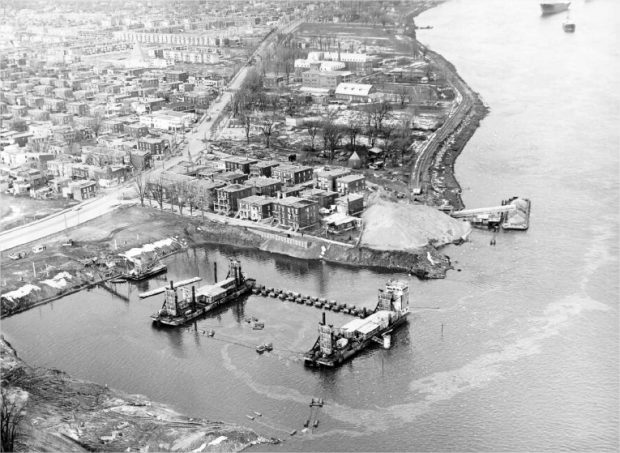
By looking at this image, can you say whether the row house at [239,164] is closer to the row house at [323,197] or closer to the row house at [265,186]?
the row house at [265,186]

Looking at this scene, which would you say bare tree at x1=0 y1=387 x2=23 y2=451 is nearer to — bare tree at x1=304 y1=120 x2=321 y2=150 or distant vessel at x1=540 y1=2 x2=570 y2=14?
bare tree at x1=304 y1=120 x2=321 y2=150

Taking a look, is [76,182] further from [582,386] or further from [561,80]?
[561,80]

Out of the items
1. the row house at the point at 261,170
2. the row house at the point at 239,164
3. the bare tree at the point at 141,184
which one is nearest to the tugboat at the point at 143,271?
the bare tree at the point at 141,184

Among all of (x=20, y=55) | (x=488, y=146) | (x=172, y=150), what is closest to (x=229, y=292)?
(x=172, y=150)

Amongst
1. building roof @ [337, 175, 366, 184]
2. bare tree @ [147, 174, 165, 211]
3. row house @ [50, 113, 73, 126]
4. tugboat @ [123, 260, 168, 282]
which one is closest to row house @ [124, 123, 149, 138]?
row house @ [50, 113, 73, 126]

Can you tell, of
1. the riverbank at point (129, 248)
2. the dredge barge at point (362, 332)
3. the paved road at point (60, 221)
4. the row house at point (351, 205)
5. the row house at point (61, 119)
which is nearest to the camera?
the dredge barge at point (362, 332)

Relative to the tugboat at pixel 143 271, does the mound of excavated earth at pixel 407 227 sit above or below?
above
